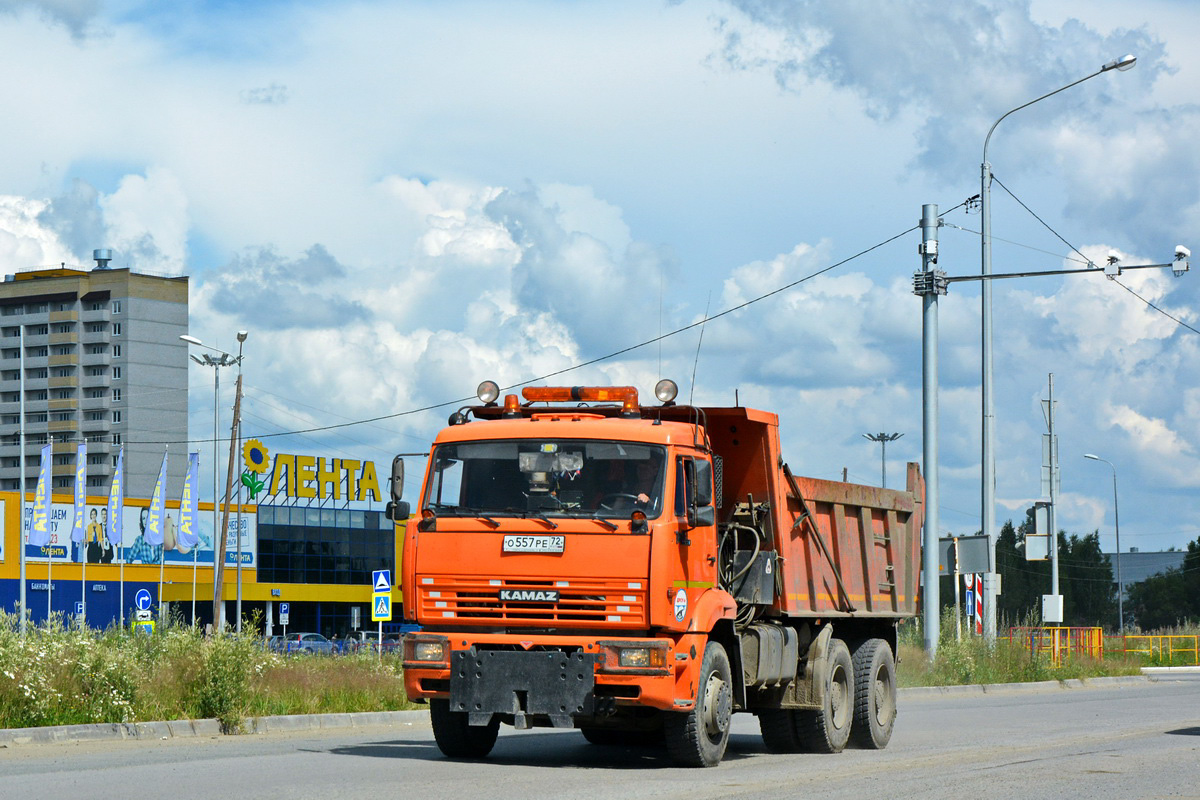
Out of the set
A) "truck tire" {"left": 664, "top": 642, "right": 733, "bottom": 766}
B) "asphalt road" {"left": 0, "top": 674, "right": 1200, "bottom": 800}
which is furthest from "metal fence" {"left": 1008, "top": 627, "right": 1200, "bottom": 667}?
"truck tire" {"left": 664, "top": 642, "right": 733, "bottom": 766}

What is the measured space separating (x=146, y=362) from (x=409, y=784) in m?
133

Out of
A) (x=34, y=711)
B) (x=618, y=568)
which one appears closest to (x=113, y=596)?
(x=34, y=711)

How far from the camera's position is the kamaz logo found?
40.4 feet

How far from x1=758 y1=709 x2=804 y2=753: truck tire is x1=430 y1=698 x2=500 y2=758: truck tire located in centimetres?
294

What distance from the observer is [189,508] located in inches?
2488

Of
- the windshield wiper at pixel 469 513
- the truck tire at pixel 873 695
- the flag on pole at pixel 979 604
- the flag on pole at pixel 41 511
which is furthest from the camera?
the flag on pole at pixel 41 511

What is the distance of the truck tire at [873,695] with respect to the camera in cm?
1571

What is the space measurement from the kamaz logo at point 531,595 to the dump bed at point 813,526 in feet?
7.29

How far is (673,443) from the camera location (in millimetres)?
12773

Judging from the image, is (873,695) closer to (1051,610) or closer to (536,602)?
(536,602)

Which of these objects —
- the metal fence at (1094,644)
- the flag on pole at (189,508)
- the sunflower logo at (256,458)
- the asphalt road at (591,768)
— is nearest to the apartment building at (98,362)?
the sunflower logo at (256,458)

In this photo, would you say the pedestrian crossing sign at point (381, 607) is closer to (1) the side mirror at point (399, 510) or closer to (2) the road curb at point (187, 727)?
(2) the road curb at point (187, 727)

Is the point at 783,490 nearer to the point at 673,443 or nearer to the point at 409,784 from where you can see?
the point at 673,443

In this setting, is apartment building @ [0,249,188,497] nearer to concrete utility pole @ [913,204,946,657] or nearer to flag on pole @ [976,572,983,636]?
flag on pole @ [976,572,983,636]
